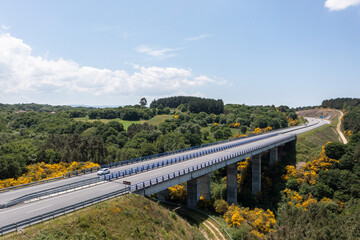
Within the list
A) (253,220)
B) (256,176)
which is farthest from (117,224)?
(256,176)

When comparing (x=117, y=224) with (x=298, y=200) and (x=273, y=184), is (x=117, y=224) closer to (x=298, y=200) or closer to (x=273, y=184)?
(x=298, y=200)

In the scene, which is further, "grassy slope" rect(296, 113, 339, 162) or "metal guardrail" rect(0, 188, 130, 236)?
"grassy slope" rect(296, 113, 339, 162)

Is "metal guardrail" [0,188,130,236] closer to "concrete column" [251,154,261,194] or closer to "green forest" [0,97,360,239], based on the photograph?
"green forest" [0,97,360,239]

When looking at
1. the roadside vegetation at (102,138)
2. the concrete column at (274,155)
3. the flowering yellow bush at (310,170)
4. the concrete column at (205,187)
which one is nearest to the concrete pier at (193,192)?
the concrete column at (205,187)

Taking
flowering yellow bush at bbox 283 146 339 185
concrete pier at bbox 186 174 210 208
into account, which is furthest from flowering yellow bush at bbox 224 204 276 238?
flowering yellow bush at bbox 283 146 339 185

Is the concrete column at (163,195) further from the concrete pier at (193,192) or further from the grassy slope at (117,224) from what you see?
the grassy slope at (117,224)
